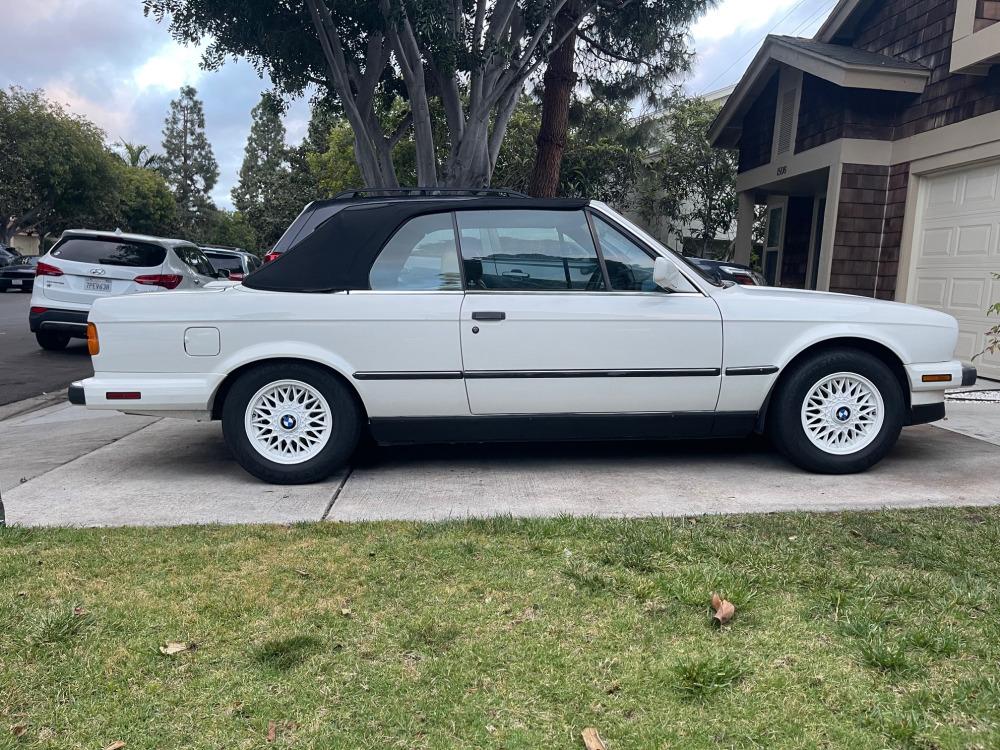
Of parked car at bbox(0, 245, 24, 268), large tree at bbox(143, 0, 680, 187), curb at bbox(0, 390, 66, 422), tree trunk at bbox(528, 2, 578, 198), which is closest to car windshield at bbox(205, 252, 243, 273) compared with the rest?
large tree at bbox(143, 0, 680, 187)

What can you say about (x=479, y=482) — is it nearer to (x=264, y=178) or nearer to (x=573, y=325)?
(x=573, y=325)

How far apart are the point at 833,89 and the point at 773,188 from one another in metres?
2.73

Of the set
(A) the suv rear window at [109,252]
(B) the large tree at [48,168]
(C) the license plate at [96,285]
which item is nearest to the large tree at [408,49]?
(A) the suv rear window at [109,252]

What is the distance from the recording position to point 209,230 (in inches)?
2822

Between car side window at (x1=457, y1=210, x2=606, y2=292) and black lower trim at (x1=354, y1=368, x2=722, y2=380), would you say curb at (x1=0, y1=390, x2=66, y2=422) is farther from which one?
car side window at (x1=457, y1=210, x2=606, y2=292)

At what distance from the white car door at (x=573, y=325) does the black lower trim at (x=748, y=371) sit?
83 mm

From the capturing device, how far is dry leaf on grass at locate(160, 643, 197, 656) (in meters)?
2.72

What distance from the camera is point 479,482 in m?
4.82

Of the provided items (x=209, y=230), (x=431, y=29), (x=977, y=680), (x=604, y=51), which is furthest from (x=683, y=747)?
(x=209, y=230)

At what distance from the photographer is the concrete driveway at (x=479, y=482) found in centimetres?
427

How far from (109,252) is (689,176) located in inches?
708

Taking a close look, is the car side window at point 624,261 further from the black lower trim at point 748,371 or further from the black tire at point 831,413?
the black tire at point 831,413

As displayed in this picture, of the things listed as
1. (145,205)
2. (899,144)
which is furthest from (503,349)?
(145,205)

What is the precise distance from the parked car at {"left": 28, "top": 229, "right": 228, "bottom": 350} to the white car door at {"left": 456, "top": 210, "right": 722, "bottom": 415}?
24.5 feet
